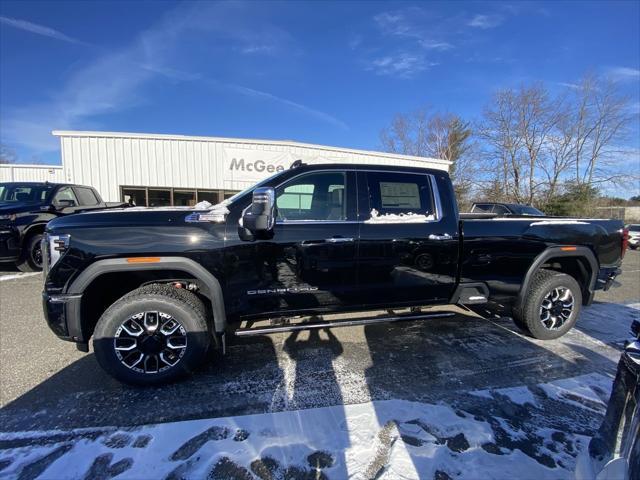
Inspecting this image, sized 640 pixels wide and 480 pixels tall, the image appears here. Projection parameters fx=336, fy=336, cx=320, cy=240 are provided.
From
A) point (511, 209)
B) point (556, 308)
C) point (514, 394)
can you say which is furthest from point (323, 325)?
point (511, 209)

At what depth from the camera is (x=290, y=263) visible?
3.06 m

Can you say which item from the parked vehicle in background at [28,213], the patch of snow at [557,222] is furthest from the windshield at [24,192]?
the patch of snow at [557,222]

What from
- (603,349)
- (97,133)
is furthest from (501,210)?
(97,133)

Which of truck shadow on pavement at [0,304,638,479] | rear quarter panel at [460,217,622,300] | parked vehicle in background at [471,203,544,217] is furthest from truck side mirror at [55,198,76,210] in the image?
parked vehicle in background at [471,203,544,217]

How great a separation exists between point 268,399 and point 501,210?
44.2ft

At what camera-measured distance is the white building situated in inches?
531

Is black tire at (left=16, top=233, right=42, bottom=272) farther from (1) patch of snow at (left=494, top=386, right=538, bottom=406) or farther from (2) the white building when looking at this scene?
(1) patch of snow at (left=494, top=386, right=538, bottom=406)

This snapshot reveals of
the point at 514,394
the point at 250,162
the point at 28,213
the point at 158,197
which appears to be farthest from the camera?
the point at 250,162

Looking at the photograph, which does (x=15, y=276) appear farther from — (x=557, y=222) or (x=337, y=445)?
(x=557, y=222)

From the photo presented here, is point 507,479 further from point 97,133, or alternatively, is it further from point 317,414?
point 97,133

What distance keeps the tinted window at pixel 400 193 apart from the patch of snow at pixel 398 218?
3cm

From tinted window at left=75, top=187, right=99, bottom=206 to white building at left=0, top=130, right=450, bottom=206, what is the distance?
17.6ft

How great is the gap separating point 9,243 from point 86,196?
229cm

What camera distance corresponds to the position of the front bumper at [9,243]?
6680mm
